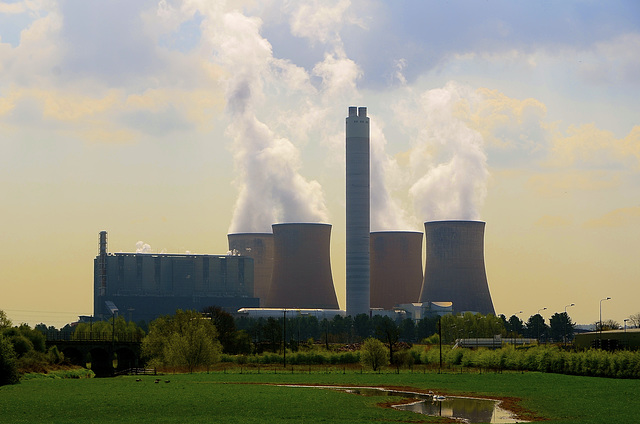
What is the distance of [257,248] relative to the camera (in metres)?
158

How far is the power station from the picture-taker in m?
124

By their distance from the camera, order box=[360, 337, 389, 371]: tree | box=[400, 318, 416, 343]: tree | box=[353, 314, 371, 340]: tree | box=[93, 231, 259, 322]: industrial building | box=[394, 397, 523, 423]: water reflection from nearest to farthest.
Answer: box=[394, 397, 523, 423]: water reflection
box=[360, 337, 389, 371]: tree
box=[400, 318, 416, 343]: tree
box=[353, 314, 371, 340]: tree
box=[93, 231, 259, 322]: industrial building

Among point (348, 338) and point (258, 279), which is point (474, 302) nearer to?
point (348, 338)

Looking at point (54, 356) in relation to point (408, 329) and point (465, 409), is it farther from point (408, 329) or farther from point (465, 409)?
point (408, 329)

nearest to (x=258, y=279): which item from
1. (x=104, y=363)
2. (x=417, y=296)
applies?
(x=417, y=296)

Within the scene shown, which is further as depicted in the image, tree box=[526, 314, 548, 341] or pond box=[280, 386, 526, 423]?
tree box=[526, 314, 548, 341]

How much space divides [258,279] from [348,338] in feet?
123

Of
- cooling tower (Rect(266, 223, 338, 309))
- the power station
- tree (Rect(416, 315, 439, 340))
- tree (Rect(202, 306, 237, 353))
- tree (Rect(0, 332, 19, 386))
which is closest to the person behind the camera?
tree (Rect(0, 332, 19, 386))

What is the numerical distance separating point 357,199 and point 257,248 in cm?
2817

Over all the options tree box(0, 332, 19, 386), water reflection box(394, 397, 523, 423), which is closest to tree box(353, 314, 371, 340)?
tree box(0, 332, 19, 386)

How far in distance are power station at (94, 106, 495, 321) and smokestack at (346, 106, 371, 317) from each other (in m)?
0.16

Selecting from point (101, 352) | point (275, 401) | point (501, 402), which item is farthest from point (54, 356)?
point (501, 402)

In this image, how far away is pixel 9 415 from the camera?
29328 mm

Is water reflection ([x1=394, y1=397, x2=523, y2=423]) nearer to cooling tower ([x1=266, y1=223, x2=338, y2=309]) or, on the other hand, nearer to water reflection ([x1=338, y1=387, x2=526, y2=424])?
water reflection ([x1=338, y1=387, x2=526, y2=424])
